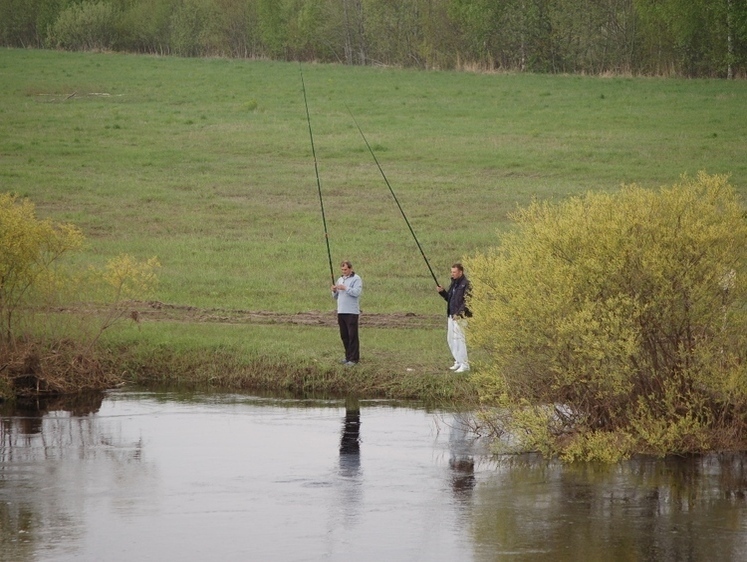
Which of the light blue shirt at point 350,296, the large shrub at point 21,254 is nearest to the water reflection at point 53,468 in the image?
the large shrub at point 21,254

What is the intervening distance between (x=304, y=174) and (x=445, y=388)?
733 inches

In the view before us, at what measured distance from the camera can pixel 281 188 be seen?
3556cm

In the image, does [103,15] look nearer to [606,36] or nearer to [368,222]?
[606,36]

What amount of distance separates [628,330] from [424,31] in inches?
2148

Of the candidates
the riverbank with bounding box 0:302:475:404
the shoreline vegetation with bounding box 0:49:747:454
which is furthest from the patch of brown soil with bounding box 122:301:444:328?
the riverbank with bounding box 0:302:475:404

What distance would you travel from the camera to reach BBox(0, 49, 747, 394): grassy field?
2683 cm

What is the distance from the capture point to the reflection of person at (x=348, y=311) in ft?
65.9

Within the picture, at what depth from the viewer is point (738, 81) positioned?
49.6 meters

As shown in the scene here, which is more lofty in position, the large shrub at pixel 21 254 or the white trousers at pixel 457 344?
the large shrub at pixel 21 254

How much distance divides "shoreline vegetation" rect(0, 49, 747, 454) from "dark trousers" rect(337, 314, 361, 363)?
0.24 m

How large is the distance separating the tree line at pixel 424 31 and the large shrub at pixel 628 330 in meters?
38.8

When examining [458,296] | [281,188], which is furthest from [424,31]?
[458,296]

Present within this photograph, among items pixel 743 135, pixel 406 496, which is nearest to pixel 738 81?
pixel 743 135

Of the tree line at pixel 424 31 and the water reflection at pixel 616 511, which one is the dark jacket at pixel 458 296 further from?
the tree line at pixel 424 31
